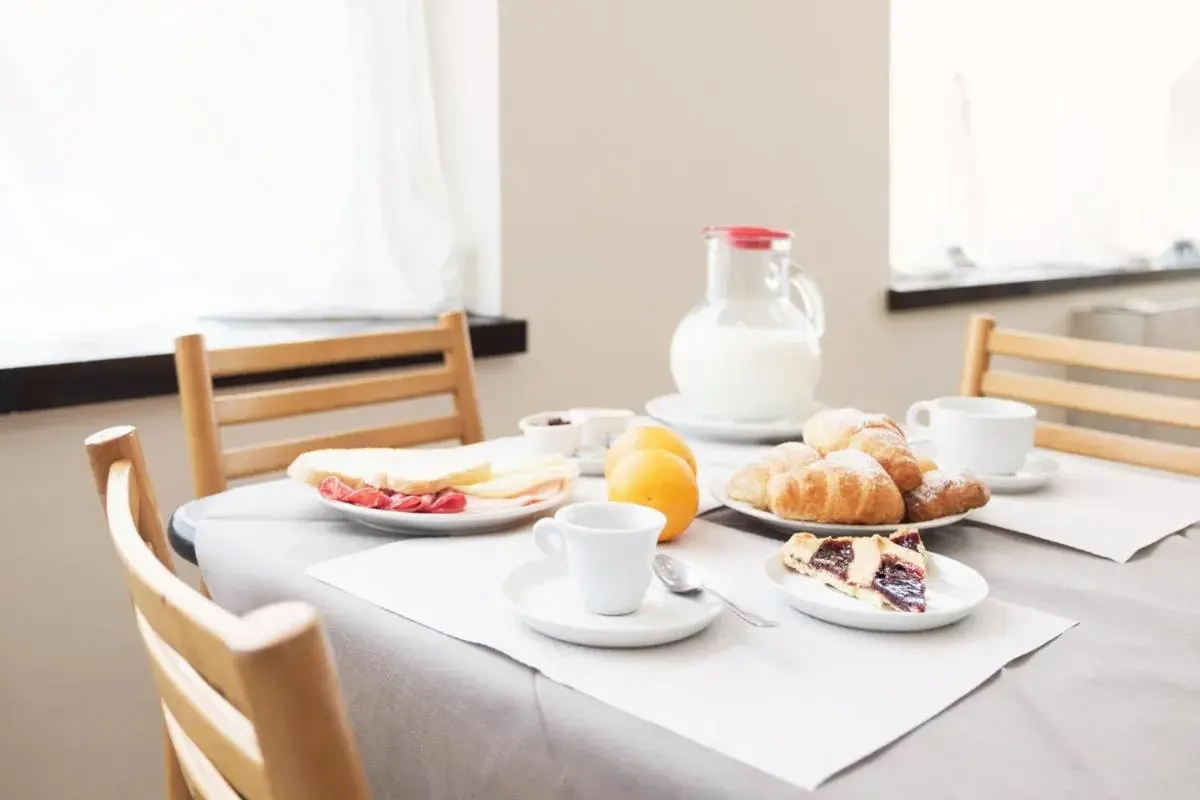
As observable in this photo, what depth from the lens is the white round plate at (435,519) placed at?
33.2 inches

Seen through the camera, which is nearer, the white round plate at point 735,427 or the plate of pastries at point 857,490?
the plate of pastries at point 857,490

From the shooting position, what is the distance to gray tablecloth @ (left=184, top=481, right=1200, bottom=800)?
0.49m

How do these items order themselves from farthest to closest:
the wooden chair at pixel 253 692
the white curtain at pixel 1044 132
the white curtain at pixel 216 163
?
the white curtain at pixel 1044 132, the white curtain at pixel 216 163, the wooden chair at pixel 253 692

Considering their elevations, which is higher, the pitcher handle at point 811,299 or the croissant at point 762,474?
the pitcher handle at point 811,299

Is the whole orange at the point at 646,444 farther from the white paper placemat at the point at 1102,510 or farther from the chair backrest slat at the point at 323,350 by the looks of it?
the chair backrest slat at the point at 323,350

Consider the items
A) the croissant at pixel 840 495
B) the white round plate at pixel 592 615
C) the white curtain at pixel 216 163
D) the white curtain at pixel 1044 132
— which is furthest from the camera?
the white curtain at pixel 1044 132

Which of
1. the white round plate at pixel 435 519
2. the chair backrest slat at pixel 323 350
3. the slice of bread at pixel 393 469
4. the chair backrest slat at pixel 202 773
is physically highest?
the chair backrest slat at pixel 323 350

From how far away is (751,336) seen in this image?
115cm

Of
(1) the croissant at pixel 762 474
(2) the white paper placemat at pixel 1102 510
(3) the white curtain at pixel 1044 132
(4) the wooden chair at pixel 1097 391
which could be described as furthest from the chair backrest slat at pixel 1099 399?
(3) the white curtain at pixel 1044 132

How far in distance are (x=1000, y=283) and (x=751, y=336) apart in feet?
6.02

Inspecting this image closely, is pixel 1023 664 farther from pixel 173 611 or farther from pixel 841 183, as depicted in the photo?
pixel 841 183

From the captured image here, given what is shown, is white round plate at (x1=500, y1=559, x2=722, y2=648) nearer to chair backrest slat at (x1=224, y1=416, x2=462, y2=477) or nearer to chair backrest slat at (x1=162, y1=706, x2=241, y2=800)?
chair backrest slat at (x1=162, y1=706, x2=241, y2=800)

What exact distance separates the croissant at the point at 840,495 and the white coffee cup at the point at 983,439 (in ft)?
0.61

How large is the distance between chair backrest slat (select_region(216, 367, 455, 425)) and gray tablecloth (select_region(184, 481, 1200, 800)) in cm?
38
